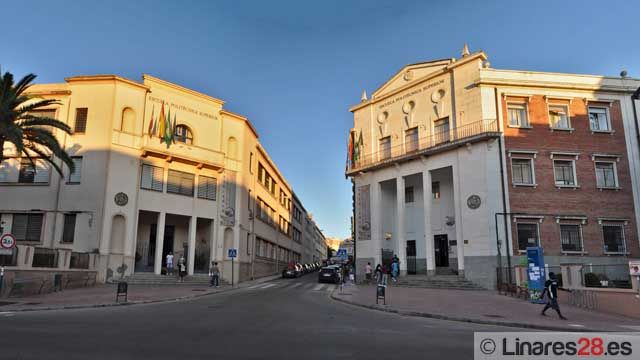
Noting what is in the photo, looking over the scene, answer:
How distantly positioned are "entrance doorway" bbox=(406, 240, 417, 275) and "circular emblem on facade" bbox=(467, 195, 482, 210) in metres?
7.20

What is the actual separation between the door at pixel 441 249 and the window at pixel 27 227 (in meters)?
27.5

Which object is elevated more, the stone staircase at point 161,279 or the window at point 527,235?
the window at point 527,235

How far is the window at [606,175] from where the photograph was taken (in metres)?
29.1

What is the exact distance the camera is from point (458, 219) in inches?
1169

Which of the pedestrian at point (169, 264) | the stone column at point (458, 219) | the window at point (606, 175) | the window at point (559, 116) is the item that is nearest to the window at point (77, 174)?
the pedestrian at point (169, 264)

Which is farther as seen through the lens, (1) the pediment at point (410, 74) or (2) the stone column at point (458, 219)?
(1) the pediment at point (410, 74)

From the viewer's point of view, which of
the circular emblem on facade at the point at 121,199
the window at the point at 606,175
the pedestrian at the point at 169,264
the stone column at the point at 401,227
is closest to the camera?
the window at the point at 606,175

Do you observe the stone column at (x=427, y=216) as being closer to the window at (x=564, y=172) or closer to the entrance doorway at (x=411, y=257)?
the entrance doorway at (x=411, y=257)

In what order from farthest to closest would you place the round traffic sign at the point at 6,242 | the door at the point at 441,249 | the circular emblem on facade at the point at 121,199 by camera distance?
the door at the point at 441,249
the circular emblem on facade at the point at 121,199
the round traffic sign at the point at 6,242

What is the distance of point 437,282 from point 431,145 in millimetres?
9967

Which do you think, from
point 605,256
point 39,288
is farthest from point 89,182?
point 605,256

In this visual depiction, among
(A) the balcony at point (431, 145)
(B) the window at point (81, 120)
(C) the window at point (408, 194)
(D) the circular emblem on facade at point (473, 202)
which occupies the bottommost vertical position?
(D) the circular emblem on facade at point (473, 202)

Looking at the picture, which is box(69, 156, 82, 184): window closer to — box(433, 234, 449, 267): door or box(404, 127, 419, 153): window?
box(404, 127, 419, 153): window

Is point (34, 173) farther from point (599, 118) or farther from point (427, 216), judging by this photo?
point (599, 118)
